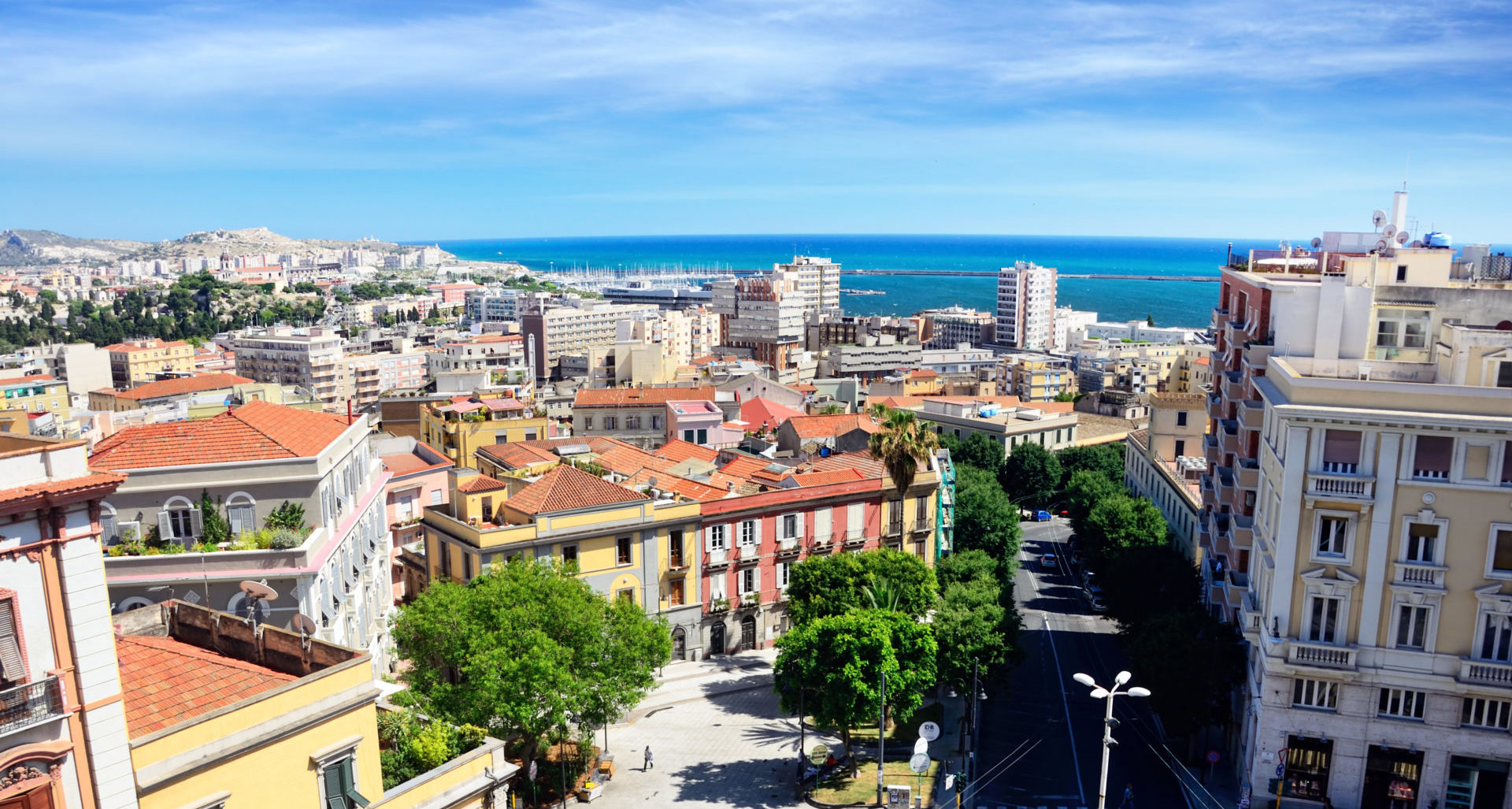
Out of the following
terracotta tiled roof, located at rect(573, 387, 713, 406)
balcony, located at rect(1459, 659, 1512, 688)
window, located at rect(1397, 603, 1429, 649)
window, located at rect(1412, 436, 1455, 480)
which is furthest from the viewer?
terracotta tiled roof, located at rect(573, 387, 713, 406)

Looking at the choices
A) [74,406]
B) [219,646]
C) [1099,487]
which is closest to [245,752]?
[219,646]

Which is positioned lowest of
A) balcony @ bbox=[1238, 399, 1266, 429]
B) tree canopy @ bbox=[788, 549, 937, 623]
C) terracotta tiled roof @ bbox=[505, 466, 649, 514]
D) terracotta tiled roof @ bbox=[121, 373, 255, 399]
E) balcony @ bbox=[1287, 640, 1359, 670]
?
tree canopy @ bbox=[788, 549, 937, 623]

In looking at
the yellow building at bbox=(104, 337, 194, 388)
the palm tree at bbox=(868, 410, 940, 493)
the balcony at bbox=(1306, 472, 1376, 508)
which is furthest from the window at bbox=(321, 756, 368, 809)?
the yellow building at bbox=(104, 337, 194, 388)

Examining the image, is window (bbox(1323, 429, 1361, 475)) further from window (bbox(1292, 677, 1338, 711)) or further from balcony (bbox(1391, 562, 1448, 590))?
window (bbox(1292, 677, 1338, 711))

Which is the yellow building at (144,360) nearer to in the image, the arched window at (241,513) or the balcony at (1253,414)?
the arched window at (241,513)

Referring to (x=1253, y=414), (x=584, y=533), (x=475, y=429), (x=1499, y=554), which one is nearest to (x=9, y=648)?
(x=584, y=533)

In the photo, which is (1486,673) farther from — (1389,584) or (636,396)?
(636,396)

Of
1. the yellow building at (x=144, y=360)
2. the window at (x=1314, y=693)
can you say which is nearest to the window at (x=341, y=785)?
the window at (x=1314, y=693)
